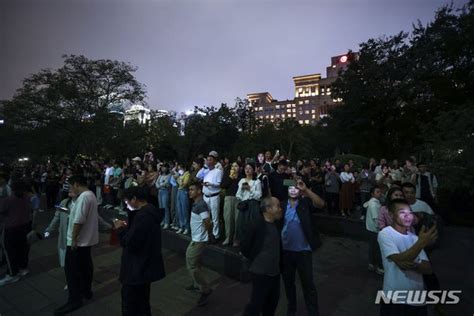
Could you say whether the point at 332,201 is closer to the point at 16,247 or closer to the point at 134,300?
the point at 134,300

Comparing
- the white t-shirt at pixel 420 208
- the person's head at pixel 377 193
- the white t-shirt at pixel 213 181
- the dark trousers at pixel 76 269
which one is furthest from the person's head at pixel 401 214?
the dark trousers at pixel 76 269

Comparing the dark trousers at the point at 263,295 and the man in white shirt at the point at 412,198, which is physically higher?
the man in white shirt at the point at 412,198

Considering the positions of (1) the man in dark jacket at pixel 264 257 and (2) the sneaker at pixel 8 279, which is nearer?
(1) the man in dark jacket at pixel 264 257

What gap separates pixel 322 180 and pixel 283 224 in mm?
6259

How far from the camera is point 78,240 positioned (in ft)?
13.5

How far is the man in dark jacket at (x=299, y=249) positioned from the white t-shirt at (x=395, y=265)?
1.13 metres

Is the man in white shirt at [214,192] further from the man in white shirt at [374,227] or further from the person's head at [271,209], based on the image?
the man in white shirt at [374,227]

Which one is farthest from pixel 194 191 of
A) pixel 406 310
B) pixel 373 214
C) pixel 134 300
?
pixel 373 214

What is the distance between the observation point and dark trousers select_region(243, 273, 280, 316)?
3.00m

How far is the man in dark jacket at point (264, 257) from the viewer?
3049 mm

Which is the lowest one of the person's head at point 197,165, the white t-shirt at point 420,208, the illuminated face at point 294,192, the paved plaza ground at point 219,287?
the paved plaza ground at point 219,287

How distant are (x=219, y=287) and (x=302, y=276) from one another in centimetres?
206

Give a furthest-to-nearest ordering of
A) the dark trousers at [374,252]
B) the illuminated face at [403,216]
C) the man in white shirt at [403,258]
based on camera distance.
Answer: the dark trousers at [374,252]
the illuminated face at [403,216]
the man in white shirt at [403,258]

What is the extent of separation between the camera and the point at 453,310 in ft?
13.1
